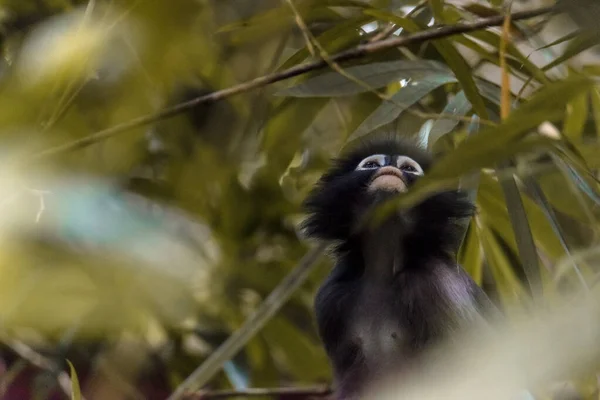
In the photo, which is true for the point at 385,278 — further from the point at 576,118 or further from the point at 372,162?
the point at 576,118

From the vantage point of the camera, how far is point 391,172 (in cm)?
60

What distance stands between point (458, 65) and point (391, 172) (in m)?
0.10

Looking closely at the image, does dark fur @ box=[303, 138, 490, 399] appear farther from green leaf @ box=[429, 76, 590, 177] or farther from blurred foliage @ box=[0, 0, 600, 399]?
green leaf @ box=[429, 76, 590, 177]

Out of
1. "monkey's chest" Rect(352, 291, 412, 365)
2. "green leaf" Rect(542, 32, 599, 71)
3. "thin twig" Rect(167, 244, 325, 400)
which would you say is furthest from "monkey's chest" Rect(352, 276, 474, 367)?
"green leaf" Rect(542, 32, 599, 71)

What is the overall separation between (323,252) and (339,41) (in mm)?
207

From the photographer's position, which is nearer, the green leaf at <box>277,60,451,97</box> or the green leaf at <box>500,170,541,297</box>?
the green leaf at <box>500,170,541,297</box>

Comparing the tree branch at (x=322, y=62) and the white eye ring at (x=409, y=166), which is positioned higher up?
the tree branch at (x=322, y=62)

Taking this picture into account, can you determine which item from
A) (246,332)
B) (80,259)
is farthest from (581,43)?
(80,259)

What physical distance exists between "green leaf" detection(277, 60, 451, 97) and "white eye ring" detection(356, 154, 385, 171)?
6 cm

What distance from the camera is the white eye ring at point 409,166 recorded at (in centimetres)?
61

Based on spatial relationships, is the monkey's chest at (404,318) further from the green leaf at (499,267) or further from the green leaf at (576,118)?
the green leaf at (576,118)

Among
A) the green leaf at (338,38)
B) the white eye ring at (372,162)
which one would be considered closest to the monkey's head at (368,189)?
the white eye ring at (372,162)

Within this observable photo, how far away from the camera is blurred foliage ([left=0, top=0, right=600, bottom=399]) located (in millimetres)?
594

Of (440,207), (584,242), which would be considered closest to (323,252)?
(440,207)
